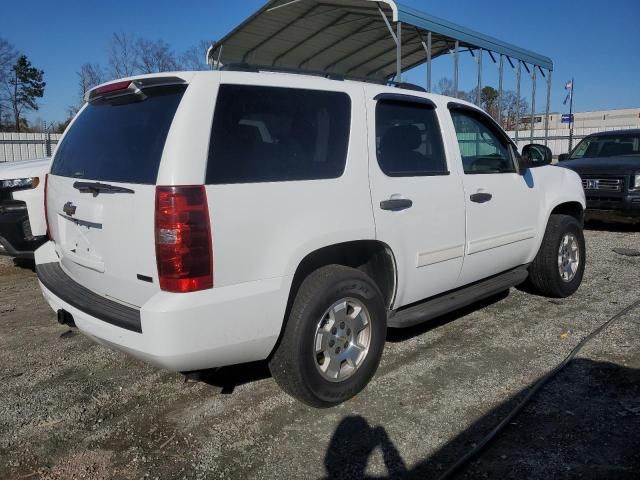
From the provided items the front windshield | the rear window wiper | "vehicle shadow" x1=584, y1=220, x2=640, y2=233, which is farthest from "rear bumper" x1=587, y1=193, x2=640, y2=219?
the rear window wiper

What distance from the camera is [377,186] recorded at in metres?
3.21

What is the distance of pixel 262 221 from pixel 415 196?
125 centimetres

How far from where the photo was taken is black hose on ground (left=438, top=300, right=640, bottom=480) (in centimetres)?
253

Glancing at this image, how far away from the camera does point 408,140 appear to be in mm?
3633

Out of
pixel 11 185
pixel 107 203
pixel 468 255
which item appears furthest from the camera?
pixel 11 185

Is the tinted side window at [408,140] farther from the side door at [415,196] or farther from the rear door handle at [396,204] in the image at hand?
the rear door handle at [396,204]

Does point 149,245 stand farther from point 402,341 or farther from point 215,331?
point 402,341

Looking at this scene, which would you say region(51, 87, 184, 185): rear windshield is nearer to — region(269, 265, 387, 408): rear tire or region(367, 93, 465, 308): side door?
region(269, 265, 387, 408): rear tire

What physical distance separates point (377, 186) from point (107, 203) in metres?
1.55

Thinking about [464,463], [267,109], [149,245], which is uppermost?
[267,109]

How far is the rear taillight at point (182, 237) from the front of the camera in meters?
2.40

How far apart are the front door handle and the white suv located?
2cm

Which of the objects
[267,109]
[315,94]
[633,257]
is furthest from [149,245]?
[633,257]

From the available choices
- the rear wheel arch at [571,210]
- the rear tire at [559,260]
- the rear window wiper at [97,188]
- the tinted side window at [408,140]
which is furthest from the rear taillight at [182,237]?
the rear wheel arch at [571,210]
